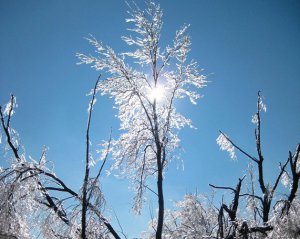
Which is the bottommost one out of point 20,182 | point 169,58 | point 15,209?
point 15,209

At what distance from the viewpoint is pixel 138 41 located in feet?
25.1

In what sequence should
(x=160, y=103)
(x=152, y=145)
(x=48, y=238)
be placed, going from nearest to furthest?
1. (x=48, y=238)
2. (x=152, y=145)
3. (x=160, y=103)

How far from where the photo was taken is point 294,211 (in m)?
3.91

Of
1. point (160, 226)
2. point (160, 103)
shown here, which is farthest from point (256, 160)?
point (160, 103)

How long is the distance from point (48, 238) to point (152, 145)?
3.29 m

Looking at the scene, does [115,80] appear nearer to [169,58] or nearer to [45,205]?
[169,58]

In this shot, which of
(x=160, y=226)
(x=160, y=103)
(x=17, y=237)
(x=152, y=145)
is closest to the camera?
(x=17, y=237)

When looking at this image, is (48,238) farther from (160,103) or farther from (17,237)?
(160,103)

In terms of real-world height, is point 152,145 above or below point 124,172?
above

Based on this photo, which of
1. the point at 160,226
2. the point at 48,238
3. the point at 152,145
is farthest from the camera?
the point at 152,145

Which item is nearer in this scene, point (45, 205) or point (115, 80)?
point (45, 205)

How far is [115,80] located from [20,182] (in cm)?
373

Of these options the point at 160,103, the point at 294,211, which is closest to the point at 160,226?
the point at 294,211

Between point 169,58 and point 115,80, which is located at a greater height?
point 169,58
